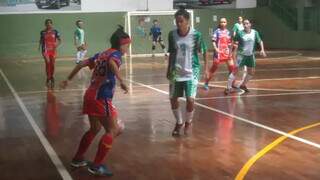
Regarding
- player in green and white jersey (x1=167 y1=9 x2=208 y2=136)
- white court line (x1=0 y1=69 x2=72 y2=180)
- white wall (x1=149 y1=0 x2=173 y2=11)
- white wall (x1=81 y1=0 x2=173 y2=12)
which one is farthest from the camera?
white wall (x1=149 y1=0 x2=173 y2=11)

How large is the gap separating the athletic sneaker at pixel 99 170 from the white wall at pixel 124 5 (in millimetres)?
30395

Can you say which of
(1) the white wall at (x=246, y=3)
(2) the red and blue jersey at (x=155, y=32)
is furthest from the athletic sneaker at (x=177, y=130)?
(1) the white wall at (x=246, y=3)

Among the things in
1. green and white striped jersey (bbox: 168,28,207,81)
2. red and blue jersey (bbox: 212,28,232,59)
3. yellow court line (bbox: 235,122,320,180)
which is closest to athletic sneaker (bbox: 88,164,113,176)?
yellow court line (bbox: 235,122,320,180)

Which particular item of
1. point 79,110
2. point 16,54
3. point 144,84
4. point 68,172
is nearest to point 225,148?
point 68,172

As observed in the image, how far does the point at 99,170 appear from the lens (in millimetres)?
6840

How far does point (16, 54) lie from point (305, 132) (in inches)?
1124

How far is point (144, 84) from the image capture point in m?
17.8

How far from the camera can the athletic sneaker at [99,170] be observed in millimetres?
6816

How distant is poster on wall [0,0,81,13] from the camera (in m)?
35.2

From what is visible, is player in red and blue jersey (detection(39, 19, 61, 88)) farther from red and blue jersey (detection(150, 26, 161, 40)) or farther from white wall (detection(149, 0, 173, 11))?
white wall (detection(149, 0, 173, 11))

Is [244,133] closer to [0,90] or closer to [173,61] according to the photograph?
[173,61]

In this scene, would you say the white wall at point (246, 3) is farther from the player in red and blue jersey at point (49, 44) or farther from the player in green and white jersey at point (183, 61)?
the player in green and white jersey at point (183, 61)

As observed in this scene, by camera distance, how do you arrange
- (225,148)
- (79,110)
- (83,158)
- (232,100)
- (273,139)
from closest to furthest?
(83,158)
(225,148)
(273,139)
(79,110)
(232,100)

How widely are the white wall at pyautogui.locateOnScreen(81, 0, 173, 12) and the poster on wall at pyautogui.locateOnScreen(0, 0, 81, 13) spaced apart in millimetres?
Result: 739
